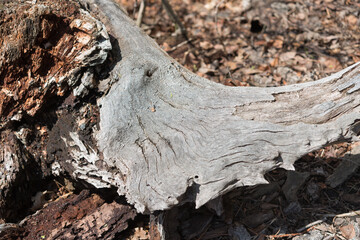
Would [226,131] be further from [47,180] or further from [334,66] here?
[334,66]

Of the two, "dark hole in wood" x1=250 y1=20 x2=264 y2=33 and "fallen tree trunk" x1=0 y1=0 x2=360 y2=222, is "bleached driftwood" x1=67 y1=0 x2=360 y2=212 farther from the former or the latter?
"dark hole in wood" x1=250 y1=20 x2=264 y2=33

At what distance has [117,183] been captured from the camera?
2.42 metres

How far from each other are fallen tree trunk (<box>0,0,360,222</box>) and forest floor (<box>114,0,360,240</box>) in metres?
0.71

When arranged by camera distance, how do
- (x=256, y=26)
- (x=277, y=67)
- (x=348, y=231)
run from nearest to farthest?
(x=348, y=231)
(x=277, y=67)
(x=256, y=26)

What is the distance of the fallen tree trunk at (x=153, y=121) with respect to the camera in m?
2.27

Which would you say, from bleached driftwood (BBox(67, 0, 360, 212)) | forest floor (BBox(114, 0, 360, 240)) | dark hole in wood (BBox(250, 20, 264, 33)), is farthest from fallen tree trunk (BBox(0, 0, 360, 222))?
dark hole in wood (BBox(250, 20, 264, 33))

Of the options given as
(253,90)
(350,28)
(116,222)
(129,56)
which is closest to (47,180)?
(116,222)

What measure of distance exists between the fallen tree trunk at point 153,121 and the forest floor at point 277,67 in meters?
0.71

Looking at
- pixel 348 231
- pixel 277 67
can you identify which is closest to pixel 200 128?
pixel 348 231

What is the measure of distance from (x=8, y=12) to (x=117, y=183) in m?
1.48

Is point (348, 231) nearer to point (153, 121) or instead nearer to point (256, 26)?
point (153, 121)

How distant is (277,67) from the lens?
4.35 m

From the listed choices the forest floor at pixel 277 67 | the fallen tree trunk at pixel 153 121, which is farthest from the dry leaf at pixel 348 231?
the fallen tree trunk at pixel 153 121

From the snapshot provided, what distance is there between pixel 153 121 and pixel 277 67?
2454 mm
